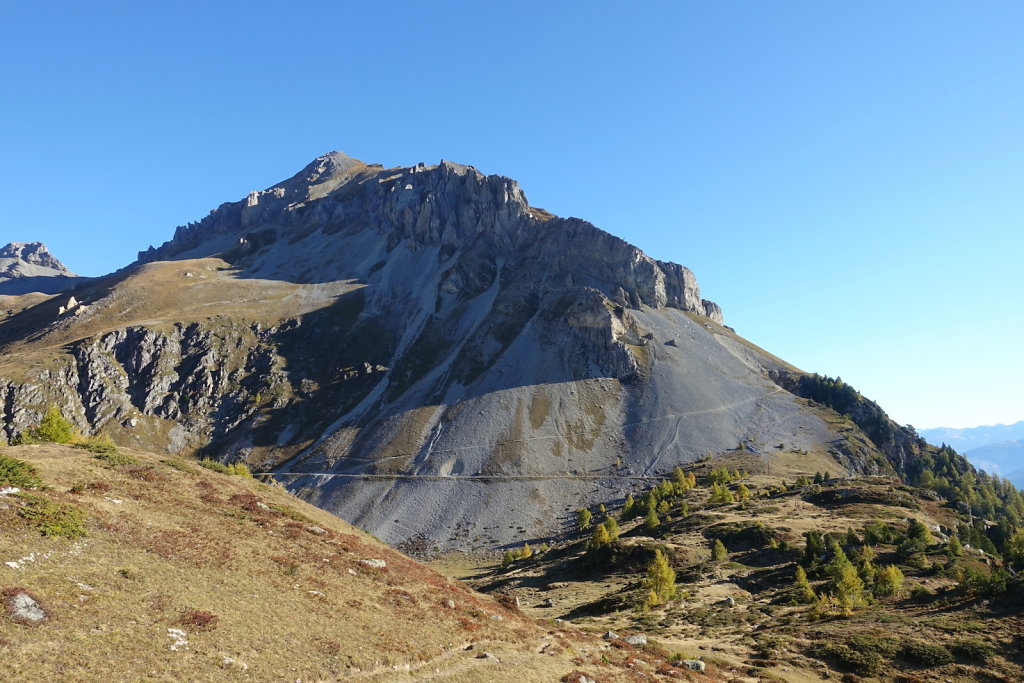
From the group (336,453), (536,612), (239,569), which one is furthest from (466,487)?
(239,569)

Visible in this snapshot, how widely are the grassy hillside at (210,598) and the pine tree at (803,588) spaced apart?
31760 mm

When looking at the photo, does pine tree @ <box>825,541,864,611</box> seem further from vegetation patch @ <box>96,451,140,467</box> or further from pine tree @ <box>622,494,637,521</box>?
vegetation patch @ <box>96,451,140,467</box>

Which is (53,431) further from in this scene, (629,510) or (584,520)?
(629,510)

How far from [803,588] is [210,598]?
2436 inches

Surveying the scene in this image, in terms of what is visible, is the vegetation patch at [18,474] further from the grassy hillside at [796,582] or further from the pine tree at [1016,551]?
the pine tree at [1016,551]

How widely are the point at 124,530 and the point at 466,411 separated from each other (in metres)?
125

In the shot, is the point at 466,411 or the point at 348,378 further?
the point at 348,378

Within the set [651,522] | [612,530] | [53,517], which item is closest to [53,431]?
[53,517]

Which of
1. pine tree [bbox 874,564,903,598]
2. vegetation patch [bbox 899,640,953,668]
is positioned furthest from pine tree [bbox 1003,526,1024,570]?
vegetation patch [bbox 899,640,953,668]

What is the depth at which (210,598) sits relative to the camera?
25797 millimetres

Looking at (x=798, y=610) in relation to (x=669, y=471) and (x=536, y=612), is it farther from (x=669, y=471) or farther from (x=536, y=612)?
(x=669, y=471)

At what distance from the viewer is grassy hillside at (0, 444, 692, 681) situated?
20500 millimetres

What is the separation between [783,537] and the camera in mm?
78938

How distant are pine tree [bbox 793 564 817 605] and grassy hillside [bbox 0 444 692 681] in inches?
1250
